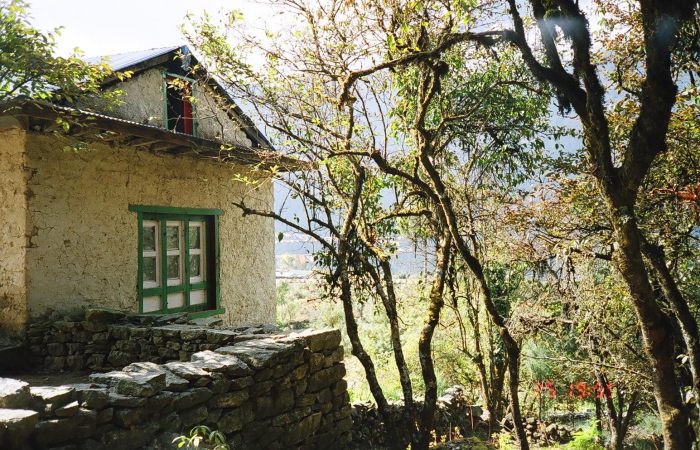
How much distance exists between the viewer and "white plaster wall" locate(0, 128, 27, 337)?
20.5 ft

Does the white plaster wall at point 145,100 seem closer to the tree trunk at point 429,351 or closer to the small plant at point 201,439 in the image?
the tree trunk at point 429,351

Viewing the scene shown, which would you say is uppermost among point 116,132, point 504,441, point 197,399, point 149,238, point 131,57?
point 131,57

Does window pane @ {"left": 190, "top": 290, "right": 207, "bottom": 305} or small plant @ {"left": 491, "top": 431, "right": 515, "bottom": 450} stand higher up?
window pane @ {"left": 190, "top": 290, "right": 207, "bottom": 305}

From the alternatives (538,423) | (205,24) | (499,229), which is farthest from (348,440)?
(538,423)

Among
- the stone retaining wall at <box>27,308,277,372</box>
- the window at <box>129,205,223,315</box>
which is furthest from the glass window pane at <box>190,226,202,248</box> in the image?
the stone retaining wall at <box>27,308,277,372</box>

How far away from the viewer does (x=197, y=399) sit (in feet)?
12.8

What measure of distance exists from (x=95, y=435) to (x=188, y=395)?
28.0 inches

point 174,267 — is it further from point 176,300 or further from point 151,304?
point 151,304

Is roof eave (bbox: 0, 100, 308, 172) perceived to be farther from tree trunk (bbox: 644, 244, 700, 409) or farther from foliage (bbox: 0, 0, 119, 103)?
tree trunk (bbox: 644, 244, 700, 409)

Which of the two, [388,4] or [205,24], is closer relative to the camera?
[388,4]

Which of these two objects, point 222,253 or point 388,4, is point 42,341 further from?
point 388,4

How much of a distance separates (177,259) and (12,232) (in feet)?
8.02

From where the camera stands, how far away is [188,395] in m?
3.84

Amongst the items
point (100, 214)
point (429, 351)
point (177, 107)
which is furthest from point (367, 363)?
point (177, 107)
